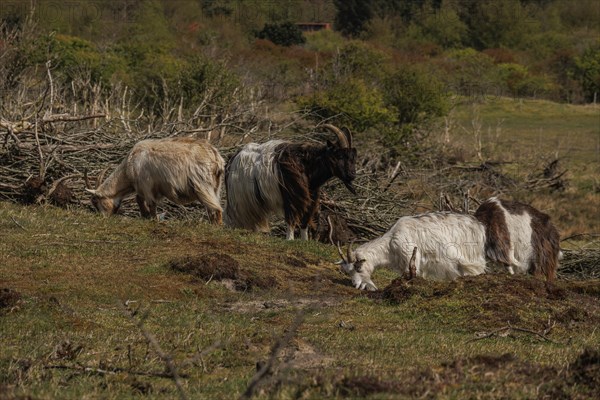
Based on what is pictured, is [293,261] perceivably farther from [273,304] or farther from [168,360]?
[168,360]

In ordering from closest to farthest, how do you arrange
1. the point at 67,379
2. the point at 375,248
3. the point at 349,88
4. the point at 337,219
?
the point at 67,379 < the point at 375,248 < the point at 337,219 < the point at 349,88

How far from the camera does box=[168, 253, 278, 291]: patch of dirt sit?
465 inches

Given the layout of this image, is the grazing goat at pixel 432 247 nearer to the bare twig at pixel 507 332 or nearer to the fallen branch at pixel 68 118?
the bare twig at pixel 507 332

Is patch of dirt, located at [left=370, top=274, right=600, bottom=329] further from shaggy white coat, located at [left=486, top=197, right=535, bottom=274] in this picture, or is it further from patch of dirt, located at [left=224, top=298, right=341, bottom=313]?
shaggy white coat, located at [left=486, top=197, right=535, bottom=274]

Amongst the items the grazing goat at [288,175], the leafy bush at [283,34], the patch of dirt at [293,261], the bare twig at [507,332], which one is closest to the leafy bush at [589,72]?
the leafy bush at [283,34]

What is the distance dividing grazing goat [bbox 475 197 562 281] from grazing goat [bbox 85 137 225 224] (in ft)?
13.4

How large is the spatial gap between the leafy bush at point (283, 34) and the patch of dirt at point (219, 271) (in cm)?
7154

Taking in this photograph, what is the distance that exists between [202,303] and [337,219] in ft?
23.8

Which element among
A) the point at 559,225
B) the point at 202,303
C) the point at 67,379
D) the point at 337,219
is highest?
the point at 67,379

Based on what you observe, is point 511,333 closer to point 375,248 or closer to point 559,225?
point 375,248

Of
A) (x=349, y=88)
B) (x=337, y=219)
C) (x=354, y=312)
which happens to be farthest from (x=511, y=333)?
(x=349, y=88)

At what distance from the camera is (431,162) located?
27.4 metres

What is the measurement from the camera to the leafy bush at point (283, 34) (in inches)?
Result: 3258

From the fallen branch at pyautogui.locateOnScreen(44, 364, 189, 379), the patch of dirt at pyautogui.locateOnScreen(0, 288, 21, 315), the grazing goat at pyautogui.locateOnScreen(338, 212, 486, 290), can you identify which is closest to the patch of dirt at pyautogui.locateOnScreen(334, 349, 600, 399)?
the fallen branch at pyautogui.locateOnScreen(44, 364, 189, 379)
